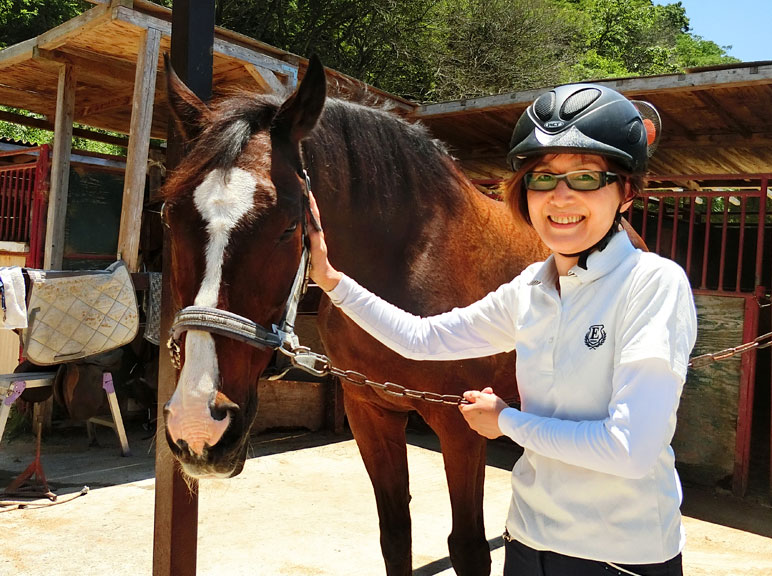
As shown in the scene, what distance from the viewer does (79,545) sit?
3814 millimetres

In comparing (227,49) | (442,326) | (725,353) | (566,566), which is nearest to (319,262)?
(442,326)

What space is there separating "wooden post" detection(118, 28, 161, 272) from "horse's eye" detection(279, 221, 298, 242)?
3493mm

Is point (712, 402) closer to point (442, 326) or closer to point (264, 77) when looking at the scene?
point (442, 326)

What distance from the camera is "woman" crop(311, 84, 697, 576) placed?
1172mm

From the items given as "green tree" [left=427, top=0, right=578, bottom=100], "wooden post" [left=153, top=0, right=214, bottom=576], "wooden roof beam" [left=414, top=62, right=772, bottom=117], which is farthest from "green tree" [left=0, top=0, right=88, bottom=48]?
"wooden post" [left=153, top=0, right=214, bottom=576]

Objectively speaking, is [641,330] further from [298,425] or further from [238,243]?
[298,425]

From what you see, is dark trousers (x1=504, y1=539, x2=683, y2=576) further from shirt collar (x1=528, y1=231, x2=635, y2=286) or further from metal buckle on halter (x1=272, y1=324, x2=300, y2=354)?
metal buckle on halter (x1=272, y1=324, x2=300, y2=354)

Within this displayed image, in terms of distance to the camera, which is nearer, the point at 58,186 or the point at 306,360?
the point at 306,360

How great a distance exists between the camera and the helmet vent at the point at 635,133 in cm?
138

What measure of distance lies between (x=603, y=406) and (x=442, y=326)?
598 mm

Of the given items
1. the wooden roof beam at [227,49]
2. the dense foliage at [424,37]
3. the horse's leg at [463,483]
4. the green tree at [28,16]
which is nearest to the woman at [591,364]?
the horse's leg at [463,483]

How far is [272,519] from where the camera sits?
4.41 metres

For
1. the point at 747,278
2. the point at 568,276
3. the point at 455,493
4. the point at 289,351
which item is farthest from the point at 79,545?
the point at 747,278

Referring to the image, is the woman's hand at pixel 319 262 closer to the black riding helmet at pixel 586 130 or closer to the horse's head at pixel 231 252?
the horse's head at pixel 231 252
